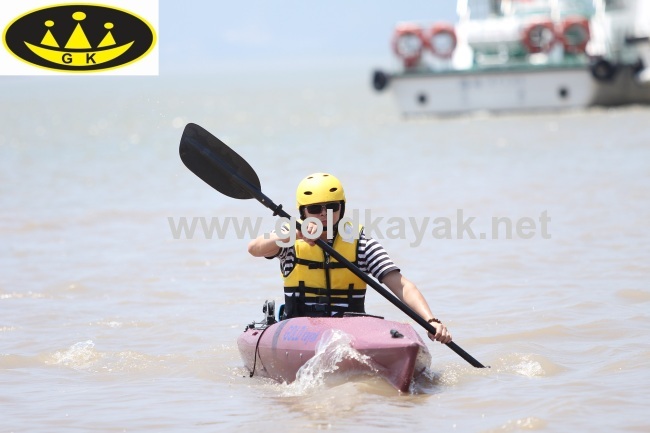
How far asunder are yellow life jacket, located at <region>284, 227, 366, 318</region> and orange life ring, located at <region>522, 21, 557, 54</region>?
80.0 ft

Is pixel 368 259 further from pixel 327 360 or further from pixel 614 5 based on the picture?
pixel 614 5

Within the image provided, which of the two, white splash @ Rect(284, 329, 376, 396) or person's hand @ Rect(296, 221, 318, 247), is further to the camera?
person's hand @ Rect(296, 221, 318, 247)

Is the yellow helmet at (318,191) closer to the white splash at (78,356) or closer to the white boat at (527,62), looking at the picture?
the white splash at (78,356)

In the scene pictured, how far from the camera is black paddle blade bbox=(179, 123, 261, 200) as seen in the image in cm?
656

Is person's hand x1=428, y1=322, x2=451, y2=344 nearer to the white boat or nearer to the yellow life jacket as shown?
the yellow life jacket

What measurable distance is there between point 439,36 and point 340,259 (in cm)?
2589

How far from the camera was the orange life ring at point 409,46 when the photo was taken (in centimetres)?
3052

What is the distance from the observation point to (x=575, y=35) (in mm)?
29078

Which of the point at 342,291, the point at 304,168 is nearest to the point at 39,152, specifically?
the point at 304,168

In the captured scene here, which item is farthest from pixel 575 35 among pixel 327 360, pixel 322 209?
pixel 327 360

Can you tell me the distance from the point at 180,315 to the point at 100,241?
12.9 feet

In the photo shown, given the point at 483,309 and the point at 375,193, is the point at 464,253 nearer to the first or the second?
the point at 483,309

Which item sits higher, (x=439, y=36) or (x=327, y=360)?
(x=439, y=36)

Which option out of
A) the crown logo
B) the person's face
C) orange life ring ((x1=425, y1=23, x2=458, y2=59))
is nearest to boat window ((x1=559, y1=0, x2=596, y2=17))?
orange life ring ((x1=425, y1=23, x2=458, y2=59))
